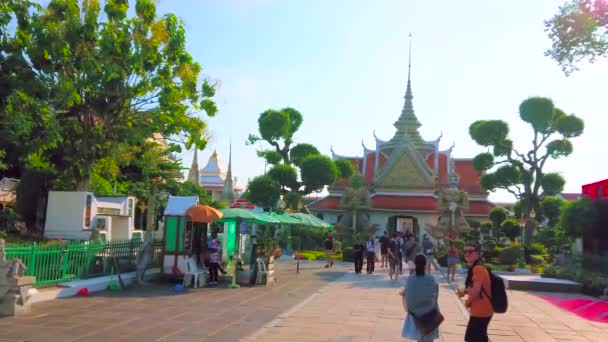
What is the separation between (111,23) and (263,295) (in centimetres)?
803

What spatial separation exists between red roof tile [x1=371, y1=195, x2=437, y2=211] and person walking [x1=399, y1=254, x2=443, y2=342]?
3186cm

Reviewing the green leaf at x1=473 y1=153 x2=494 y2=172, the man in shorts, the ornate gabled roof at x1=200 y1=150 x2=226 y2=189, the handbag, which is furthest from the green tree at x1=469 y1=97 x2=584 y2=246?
the ornate gabled roof at x1=200 y1=150 x2=226 y2=189

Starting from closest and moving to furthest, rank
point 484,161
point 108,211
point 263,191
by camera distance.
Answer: point 108,211
point 484,161
point 263,191

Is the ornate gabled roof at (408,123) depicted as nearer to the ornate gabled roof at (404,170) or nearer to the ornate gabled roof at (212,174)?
the ornate gabled roof at (404,170)

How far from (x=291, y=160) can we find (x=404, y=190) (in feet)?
26.8

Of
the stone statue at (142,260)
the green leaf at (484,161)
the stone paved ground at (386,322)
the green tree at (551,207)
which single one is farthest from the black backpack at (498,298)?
the green tree at (551,207)

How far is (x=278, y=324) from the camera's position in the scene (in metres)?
9.11

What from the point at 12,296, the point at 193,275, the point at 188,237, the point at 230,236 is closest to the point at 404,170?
the point at 230,236

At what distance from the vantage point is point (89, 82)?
48.7ft

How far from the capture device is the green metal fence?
1093cm

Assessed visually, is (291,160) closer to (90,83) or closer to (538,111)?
(538,111)

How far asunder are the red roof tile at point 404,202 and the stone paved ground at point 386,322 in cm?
2392

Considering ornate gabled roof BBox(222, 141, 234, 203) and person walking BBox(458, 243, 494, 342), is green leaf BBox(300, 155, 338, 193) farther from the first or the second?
person walking BBox(458, 243, 494, 342)

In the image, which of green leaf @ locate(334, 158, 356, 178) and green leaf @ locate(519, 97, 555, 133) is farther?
green leaf @ locate(334, 158, 356, 178)
